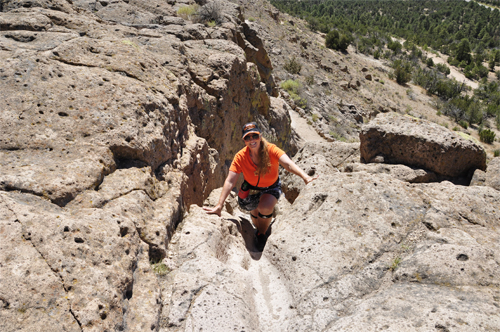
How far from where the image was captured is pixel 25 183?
2.48 meters

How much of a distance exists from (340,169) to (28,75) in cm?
526

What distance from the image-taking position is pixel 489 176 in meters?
4.60

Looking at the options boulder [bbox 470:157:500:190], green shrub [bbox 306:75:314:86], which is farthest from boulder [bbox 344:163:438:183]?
green shrub [bbox 306:75:314:86]

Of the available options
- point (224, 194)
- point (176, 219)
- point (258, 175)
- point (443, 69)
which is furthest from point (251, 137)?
point (443, 69)

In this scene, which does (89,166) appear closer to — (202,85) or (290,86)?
(202,85)

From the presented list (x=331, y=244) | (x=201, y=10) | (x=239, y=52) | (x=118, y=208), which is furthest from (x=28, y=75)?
(x=201, y=10)

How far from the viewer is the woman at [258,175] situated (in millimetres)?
4055

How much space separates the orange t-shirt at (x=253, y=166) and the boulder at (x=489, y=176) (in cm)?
299

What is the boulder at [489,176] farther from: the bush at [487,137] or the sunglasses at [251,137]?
the bush at [487,137]

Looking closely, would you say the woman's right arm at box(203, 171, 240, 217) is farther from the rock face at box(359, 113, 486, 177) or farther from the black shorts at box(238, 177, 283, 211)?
the rock face at box(359, 113, 486, 177)

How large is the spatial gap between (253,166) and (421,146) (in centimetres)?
277

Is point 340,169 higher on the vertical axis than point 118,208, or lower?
lower

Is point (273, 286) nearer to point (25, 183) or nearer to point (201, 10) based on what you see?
point (25, 183)

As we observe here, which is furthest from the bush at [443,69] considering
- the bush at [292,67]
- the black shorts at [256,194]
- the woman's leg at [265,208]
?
the woman's leg at [265,208]
